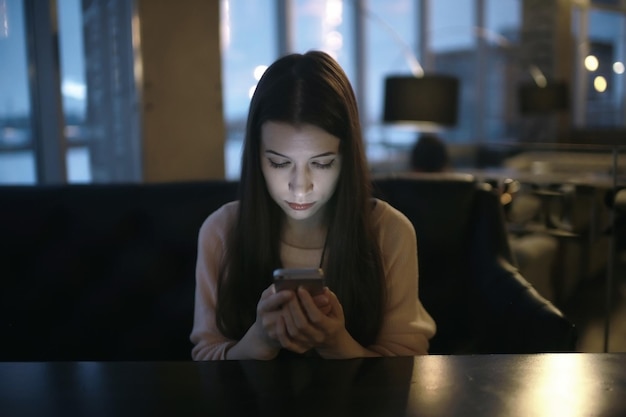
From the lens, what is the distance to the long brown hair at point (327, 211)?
0.83 m

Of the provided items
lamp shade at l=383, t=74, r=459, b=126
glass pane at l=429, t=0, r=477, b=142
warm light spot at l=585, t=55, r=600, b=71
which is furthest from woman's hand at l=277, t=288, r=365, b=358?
warm light spot at l=585, t=55, r=600, b=71

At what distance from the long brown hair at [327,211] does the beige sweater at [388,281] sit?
2cm

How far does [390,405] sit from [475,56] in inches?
329

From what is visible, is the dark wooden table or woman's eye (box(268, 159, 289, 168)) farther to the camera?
woman's eye (box(268, 159, 289, 168))

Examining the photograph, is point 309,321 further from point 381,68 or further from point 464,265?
point 381,68

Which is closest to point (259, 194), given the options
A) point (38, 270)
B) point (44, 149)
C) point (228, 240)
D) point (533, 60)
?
point (228, 240)

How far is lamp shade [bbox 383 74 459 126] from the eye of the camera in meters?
3.06

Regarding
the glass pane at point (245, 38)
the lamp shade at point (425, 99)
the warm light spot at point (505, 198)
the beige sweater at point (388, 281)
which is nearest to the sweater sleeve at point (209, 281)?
the beige sweater at point (388, 281)

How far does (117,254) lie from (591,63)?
749 cm

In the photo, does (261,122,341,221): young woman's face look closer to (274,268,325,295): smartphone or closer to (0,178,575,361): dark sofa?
(274,268,325,295): smartphone

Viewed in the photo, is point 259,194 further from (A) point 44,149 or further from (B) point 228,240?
(A) point 44,149

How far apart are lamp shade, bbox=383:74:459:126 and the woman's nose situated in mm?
2344

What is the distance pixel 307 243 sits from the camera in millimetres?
958

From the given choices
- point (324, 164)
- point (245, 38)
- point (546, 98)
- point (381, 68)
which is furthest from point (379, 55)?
point (324, 164)
